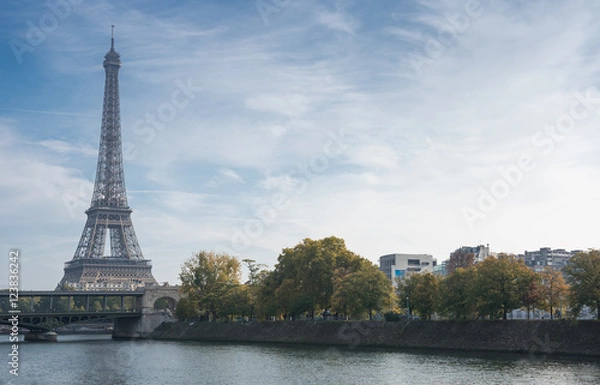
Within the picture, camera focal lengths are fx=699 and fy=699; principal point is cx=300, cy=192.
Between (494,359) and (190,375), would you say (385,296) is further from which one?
(190,375)

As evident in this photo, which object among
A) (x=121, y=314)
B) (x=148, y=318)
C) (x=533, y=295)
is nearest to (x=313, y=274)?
(x=533, y=295)

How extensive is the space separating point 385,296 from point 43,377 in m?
52.0

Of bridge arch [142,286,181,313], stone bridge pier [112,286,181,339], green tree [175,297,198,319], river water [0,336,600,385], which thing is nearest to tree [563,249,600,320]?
river water [0,336,600,385]

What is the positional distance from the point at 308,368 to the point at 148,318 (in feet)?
280

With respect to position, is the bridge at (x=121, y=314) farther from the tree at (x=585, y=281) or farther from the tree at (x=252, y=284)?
the tree at (x=585, y=281)

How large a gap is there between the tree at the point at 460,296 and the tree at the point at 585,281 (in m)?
12.5

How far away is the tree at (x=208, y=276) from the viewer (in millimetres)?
133875

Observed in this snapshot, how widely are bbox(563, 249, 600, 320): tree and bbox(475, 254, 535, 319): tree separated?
300 inches

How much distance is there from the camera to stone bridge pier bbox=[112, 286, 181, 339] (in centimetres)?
14312

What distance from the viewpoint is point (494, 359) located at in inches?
2689

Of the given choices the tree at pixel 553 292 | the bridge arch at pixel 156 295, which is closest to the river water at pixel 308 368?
the tree at pixel 553 292

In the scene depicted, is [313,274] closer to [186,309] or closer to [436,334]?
[436,334]

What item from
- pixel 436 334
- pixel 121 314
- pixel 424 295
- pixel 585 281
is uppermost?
pixel 585 281

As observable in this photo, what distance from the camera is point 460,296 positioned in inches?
3415
